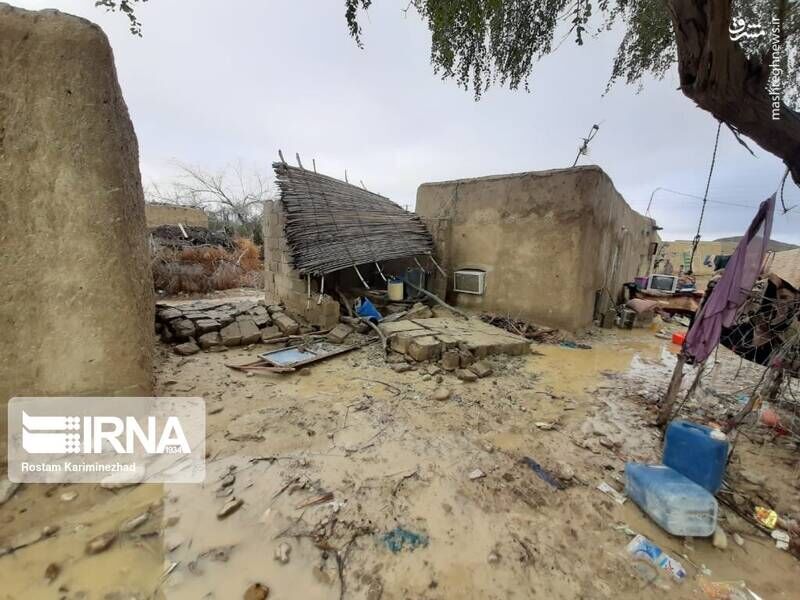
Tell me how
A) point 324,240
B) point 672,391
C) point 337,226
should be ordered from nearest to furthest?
1. point 672,391
2. point 324,240
3. point 337,226

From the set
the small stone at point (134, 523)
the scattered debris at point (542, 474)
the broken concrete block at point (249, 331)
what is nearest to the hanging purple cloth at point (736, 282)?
the scattered debris at point (542, 474)

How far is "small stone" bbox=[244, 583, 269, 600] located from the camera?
1.46 m

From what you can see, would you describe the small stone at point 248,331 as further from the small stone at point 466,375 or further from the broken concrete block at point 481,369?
the broken concrete block at point 481,369

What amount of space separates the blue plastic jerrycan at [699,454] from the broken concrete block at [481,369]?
2.04 m

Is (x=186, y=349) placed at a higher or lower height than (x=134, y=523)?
higher

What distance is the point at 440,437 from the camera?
2744mm

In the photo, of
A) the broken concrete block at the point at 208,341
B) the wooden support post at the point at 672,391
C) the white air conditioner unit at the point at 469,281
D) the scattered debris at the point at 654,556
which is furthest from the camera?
the white air conditioner unit at the point at 469,281

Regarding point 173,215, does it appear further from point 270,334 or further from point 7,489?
point 7,489

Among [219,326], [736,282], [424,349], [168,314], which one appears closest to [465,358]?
[424,349]

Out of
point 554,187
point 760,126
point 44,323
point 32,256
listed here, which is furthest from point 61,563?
point 554,187

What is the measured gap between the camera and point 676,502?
5.94 feet

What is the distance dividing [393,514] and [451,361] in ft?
7.96

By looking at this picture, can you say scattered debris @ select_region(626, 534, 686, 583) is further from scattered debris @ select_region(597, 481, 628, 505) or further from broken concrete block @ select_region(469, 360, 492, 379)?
broken concrete block @ select_region(469, 360, 492, 379)

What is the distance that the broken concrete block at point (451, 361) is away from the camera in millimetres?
4203
